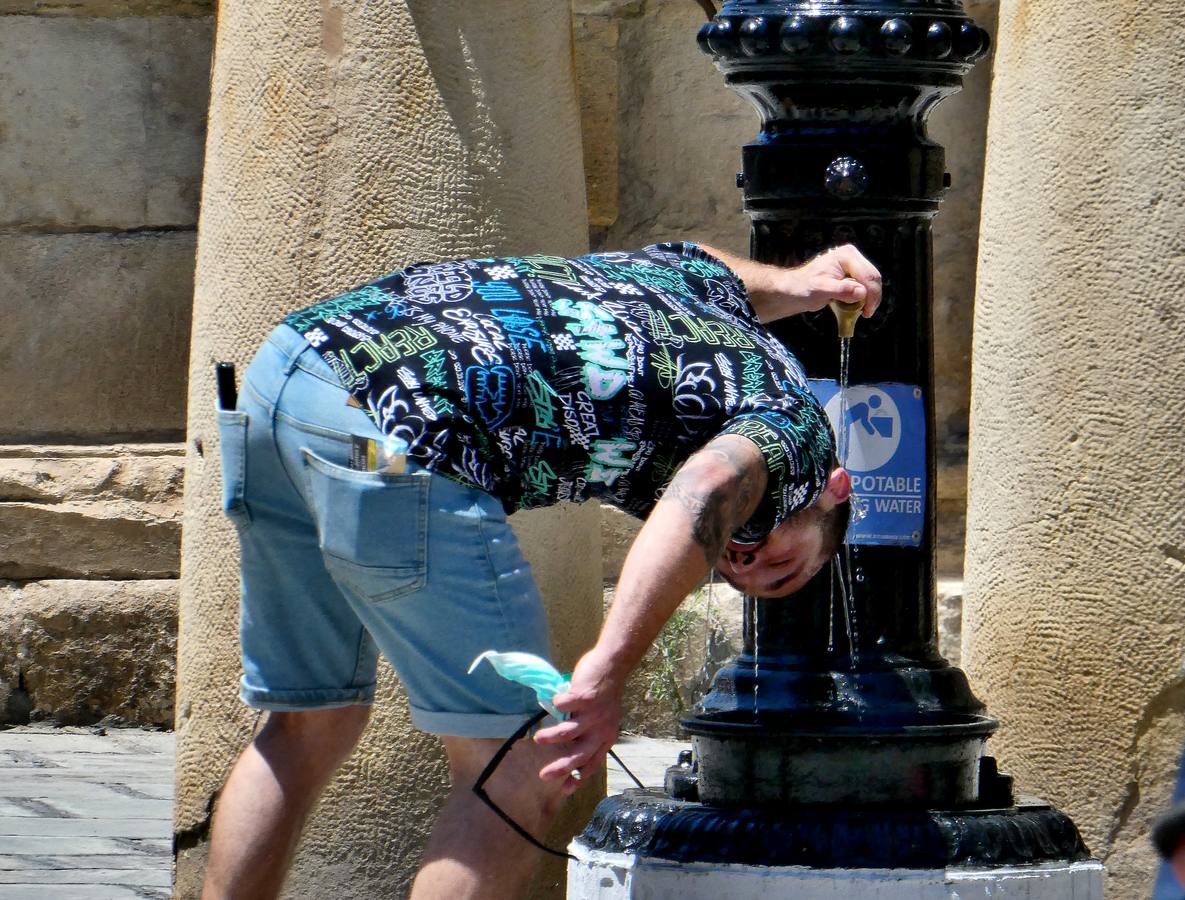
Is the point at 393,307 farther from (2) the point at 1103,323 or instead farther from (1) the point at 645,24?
(1) the point at 645,24

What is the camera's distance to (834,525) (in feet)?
10.8

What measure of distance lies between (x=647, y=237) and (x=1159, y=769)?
8.20 feet

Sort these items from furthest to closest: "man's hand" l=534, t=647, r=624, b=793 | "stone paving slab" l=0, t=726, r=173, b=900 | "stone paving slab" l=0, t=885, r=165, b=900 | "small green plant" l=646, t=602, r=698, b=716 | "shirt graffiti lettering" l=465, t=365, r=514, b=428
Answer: "small green plant" l=646, t=602, r=698, b=716
"stone paving slab" l=0, t=726, r=173, b=900
"stone paving slab" l=0, t=885, r=165, b=900
"shirt graffiti lettering" l=465, t=365, r=514, b=428
"man's hand" l=534, t=647, r=624, b=793

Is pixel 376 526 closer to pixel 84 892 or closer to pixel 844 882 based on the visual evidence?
pixel 844 882

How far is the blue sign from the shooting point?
3.50 m

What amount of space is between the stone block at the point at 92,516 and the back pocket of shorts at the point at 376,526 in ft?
10.4

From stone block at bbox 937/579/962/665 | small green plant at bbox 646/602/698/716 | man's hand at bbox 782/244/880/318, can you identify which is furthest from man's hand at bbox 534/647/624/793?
small green plant at bbox 646/602/698/716

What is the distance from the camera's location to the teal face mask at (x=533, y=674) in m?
2.96

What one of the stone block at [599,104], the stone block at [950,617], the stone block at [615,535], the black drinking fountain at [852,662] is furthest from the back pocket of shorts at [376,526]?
the stone block at [599,104]

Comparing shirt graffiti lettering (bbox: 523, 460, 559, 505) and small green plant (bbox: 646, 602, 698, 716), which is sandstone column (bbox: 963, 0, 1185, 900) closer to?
shirt graffiti lettering (bbox: 523, 460, 559, 505)

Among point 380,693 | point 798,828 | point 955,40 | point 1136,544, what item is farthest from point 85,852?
point 955,40

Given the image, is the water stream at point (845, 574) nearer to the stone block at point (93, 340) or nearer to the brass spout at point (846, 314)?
the brass spout at point (846, 314)

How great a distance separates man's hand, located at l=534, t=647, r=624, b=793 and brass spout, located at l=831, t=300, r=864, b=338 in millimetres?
779

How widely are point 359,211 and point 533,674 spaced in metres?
1.64
